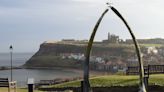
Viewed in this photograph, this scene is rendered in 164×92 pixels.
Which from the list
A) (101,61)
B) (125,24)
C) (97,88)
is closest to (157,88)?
(97,88)

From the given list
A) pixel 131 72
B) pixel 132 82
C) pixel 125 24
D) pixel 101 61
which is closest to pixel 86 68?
pixel 125 24

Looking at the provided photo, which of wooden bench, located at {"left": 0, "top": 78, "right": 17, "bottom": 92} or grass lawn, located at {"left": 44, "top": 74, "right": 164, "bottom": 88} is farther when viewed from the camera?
grass lawn, located at {"left": 44, "top": 74, "right": 164, "bottom": 88}

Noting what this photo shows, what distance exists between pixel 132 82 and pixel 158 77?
10.2 feet

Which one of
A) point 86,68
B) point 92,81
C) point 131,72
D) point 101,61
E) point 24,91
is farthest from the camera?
point 101,61

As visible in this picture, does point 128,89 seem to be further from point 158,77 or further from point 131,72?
point 131,72

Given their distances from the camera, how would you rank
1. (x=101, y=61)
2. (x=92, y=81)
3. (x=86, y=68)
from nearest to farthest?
(x=86, y=68) < (x=92, y=81) < (x=101, y=61)

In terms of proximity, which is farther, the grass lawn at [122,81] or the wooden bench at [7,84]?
the grass lawn at [122,81]

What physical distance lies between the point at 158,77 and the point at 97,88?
562cm

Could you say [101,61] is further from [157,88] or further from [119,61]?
[157,88]

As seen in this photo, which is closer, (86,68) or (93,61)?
(86,68)

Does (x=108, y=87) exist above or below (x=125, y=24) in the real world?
below

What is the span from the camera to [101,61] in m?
188

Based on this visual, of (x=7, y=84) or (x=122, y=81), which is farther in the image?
(x=122, y=81)

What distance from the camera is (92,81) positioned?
44812mm
